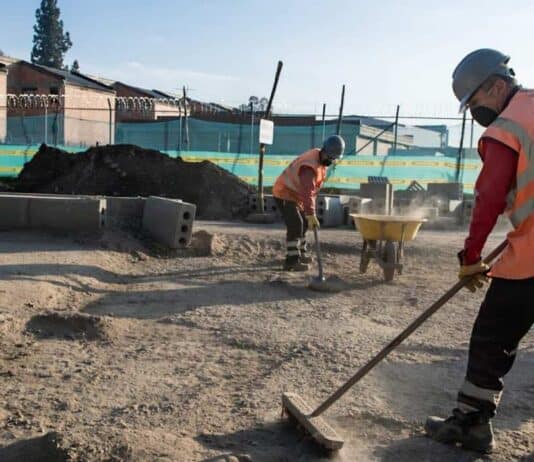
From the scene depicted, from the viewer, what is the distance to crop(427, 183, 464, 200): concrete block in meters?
15.1

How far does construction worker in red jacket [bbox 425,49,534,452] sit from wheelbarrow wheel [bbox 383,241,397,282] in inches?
176

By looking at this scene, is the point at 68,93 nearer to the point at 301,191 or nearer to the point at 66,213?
the point at 66,213

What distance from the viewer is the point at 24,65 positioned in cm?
4362

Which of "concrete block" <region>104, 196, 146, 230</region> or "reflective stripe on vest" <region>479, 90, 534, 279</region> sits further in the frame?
"concrete block" <region>104, 196, 146, 230</region>

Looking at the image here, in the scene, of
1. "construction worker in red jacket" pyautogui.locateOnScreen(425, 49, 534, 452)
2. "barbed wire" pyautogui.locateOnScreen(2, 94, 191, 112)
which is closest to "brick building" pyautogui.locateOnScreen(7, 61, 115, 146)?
"barbed wire" pyautogui.locateOnScreen(2, 94, 191, 112)

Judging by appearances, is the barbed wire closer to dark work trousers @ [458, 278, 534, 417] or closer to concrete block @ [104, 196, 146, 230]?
concrete block @ [104, 196, 146, 230]

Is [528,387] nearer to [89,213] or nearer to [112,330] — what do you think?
[112,330]

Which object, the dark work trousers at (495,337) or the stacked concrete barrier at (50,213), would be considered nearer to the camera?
the dark work trousers at (495,337)

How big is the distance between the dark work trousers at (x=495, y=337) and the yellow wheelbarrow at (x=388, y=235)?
4405mm

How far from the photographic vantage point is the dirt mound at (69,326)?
5.23m

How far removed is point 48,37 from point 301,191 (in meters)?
73.9

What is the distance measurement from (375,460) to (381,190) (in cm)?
1050

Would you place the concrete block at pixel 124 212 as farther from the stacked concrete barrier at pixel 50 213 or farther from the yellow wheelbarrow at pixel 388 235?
the yellow wheelbarrow at pixel 388 235

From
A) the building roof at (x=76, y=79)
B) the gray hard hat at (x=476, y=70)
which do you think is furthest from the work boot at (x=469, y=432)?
the building roof at (x=76, y=79)
